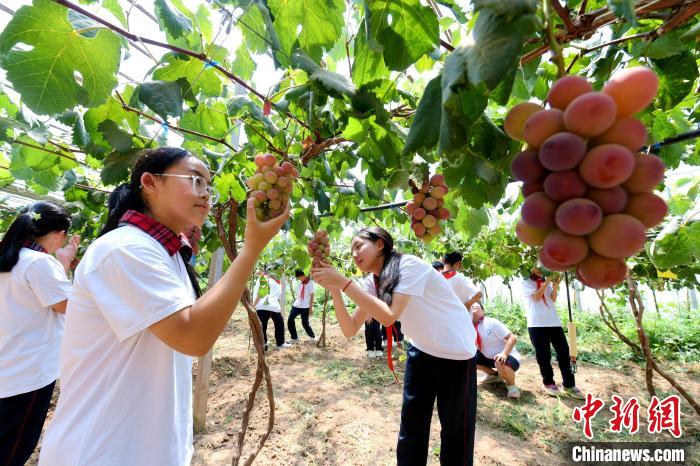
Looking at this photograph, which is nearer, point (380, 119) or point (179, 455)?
point (380, 119)

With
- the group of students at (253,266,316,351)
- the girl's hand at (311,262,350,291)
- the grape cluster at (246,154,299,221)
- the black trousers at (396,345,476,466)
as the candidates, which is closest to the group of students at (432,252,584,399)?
the black trousers at (396,345,476,466)

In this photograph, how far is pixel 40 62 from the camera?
116cm

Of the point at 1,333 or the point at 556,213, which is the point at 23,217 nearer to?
the point at 1,333

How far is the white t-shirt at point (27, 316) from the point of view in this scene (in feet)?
8.03

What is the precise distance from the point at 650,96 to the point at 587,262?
0.29m

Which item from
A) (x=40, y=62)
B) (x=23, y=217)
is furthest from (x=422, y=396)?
(x=23, y=217)

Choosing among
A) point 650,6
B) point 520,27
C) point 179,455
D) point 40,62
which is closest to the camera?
point 520,27

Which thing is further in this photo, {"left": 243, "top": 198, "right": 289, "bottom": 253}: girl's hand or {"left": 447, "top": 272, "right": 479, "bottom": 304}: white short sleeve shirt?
{"left": 447, "top": 272, "right": 479, "bottom": 304}: white short sleeve shirt

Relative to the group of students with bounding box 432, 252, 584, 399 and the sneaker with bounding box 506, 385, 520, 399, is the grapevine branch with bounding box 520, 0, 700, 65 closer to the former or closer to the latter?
the group of students with bounding box 432, 252, 584, 399

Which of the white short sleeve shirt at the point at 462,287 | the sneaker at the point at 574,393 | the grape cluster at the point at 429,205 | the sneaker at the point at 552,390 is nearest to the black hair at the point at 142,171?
the grape cluster at the point at 429,205

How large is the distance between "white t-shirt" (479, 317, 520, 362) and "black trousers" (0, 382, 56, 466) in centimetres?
563

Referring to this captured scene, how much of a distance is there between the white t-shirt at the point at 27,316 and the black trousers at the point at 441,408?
2.64 m

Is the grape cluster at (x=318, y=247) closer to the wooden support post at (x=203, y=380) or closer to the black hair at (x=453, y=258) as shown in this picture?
the wooden support post at (x=203, y=380)

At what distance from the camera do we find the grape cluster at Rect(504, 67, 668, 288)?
1.89 feet
